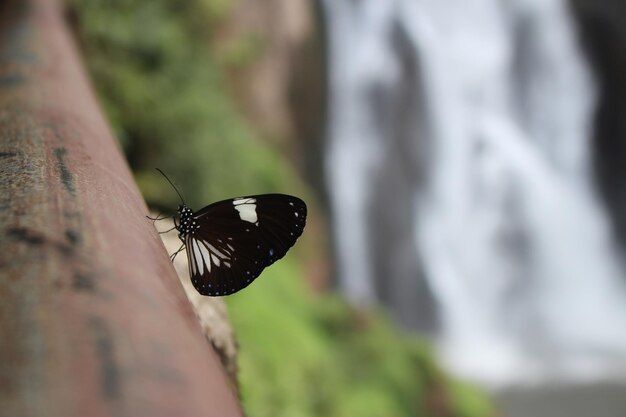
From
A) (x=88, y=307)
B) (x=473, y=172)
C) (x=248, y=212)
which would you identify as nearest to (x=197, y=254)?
(x=248, y=212)

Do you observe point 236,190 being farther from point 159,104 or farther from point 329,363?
point 329,363

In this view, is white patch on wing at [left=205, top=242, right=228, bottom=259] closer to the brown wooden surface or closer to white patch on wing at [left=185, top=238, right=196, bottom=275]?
white patch on wing at [left=185, top=238, right=196, bottom=275]

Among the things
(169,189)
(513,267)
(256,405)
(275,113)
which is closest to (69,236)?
(256,405)

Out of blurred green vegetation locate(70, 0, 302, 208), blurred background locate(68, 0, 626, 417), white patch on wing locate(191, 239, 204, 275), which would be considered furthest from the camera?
blurred background locate(68, 0, 626, 417)

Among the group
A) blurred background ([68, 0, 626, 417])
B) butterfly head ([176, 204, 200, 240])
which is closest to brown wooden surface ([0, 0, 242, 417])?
butterfly head ([176, 204, 200, 240])

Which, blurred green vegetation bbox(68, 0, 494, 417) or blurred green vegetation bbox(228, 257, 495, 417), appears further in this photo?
blurred green vegetation bbox(68, 0, 494, 417)

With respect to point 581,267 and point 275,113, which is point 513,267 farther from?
point 275,113
